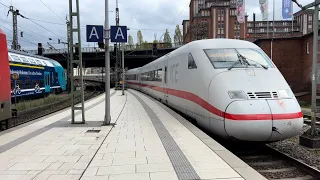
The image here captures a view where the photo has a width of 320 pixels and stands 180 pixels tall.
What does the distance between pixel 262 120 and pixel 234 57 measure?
8.02 feet

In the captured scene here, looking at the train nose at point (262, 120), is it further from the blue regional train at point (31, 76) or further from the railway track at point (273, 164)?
the blue regional train at point (31, 76)

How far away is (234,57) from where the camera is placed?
8352 mm

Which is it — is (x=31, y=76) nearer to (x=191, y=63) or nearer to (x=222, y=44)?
(x=191, y=63)

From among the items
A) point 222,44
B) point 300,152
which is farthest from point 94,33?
point 300,152

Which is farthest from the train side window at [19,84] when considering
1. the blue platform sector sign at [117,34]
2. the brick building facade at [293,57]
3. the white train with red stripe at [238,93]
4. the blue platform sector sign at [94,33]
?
the brick building facade at [293,57]

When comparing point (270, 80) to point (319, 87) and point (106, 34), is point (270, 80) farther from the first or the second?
point (319, 87)

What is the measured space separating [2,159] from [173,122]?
18.6 ft

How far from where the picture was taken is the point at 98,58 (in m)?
55.6

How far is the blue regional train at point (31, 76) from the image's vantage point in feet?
66.4

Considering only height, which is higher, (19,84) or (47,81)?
(47,81)

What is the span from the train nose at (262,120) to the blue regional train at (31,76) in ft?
44.5

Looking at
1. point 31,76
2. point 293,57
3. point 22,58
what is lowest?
point 31,76

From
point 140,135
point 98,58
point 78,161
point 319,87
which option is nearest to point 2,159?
point 78,161

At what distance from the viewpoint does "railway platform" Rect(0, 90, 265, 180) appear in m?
4.89
